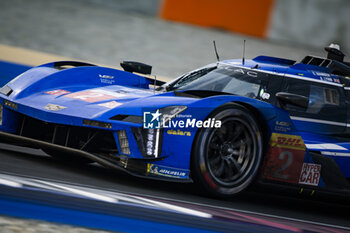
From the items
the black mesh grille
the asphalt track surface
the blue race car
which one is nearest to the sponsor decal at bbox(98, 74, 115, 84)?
the blue race car

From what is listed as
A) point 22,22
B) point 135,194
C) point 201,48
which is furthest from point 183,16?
point 135,194

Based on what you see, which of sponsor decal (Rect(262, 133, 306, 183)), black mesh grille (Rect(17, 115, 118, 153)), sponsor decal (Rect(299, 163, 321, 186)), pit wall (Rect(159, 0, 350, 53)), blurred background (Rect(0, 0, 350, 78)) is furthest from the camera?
pit wall (Rect(159, 0, 350, 53))

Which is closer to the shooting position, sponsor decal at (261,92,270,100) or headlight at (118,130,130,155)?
headlight at (118,130,130,155)

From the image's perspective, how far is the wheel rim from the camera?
15.9 ft

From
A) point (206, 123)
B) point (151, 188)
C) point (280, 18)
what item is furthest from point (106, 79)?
point (280, 18)

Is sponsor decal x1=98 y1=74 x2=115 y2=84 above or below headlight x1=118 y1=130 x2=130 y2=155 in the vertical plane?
above

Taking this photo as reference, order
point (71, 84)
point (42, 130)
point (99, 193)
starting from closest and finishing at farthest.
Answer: point (99, 193) < point (42, 130) < point (71, 84)

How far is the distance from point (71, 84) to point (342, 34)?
42.2 ft

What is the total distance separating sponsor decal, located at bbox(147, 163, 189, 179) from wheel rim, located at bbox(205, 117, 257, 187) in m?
0.28

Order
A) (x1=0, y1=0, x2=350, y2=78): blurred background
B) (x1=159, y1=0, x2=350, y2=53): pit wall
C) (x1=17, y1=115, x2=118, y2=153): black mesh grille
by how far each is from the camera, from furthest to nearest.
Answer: (x1=159, y1=0, x2=350, y2=53): pit wall
(x1=0, y1=0, x2=350, y2=78): blurred background
(x1=17, y1=115, x2=118, y2=153): black mesh grille

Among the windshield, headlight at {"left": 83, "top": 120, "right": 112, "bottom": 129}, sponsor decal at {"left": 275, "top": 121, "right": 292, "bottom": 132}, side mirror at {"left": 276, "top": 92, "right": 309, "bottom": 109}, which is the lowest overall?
headlight at {"left": 83, "top": 120, "right": 112, "bottom": 129}

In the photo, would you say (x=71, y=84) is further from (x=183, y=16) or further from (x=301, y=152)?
(x=183, y=16)

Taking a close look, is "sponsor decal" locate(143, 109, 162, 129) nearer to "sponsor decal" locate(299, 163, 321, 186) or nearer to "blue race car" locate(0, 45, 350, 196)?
"blue race car" locate(0, 45, 350, 196)

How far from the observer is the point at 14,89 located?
5406mm
